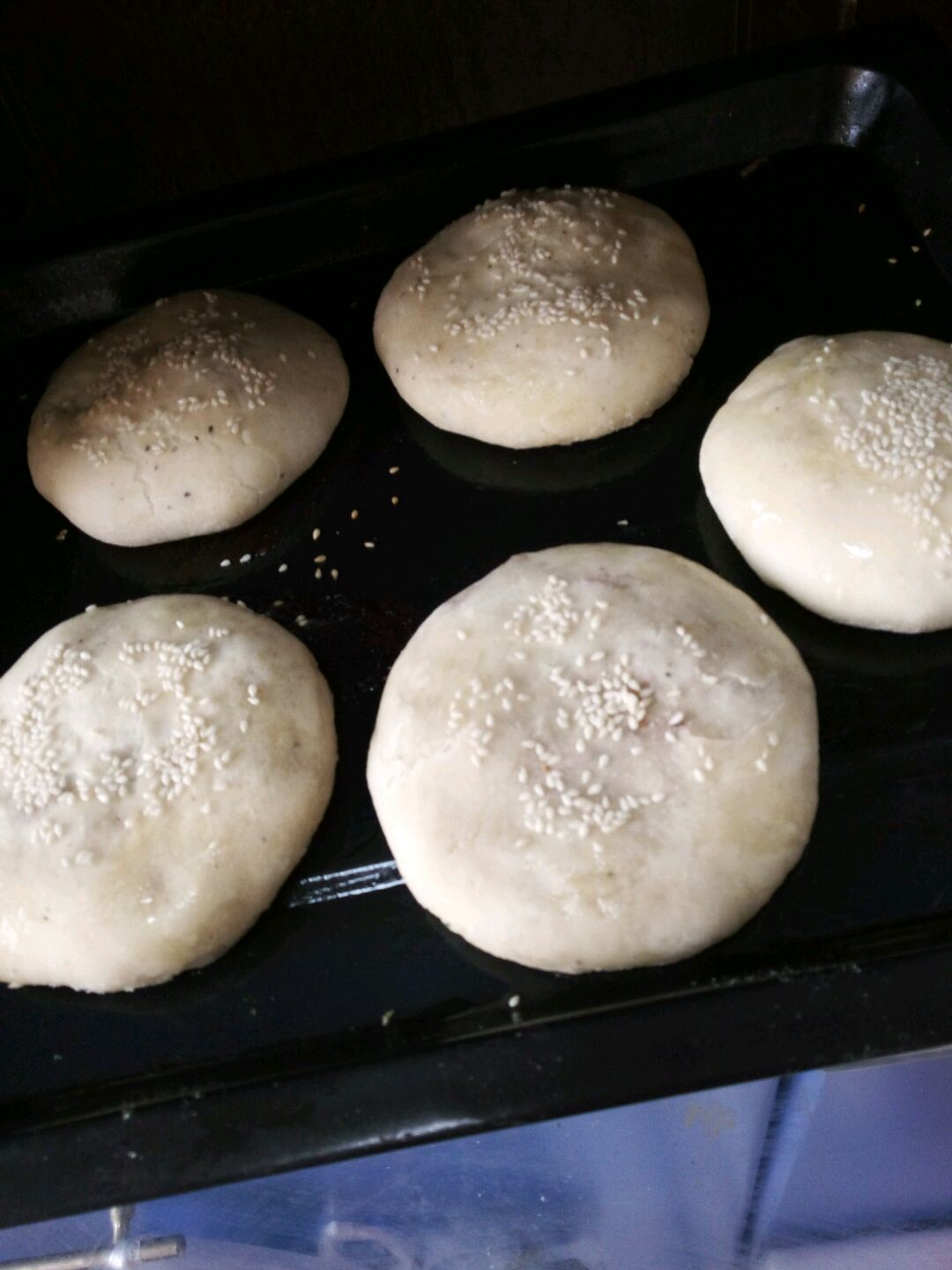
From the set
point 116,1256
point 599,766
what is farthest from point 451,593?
point 116,1256

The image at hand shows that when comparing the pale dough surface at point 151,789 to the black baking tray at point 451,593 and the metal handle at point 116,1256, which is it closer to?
the black baking tray at point 451,593

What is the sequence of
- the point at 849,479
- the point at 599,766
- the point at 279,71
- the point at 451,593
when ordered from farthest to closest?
the point at 279,71, the point at 451,593, the point at 849,479, the point at 599,766

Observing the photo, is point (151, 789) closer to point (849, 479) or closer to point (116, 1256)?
point (116, 1256)

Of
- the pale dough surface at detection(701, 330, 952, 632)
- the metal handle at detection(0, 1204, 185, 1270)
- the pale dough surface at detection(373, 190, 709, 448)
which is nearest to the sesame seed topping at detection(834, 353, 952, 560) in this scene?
the pale dough surface at detection(701, 330, 952, 632)

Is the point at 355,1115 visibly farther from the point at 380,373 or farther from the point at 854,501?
the point at 380,373

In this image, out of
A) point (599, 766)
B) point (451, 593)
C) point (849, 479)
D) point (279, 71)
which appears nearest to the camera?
point (599, 766)

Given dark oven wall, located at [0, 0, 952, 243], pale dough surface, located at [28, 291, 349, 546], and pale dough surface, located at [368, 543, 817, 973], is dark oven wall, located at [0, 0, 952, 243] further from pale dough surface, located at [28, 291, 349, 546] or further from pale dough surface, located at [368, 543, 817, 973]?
pale dough surface, located at [368, 543, 817, 973]

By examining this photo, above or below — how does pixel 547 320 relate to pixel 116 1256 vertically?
above
